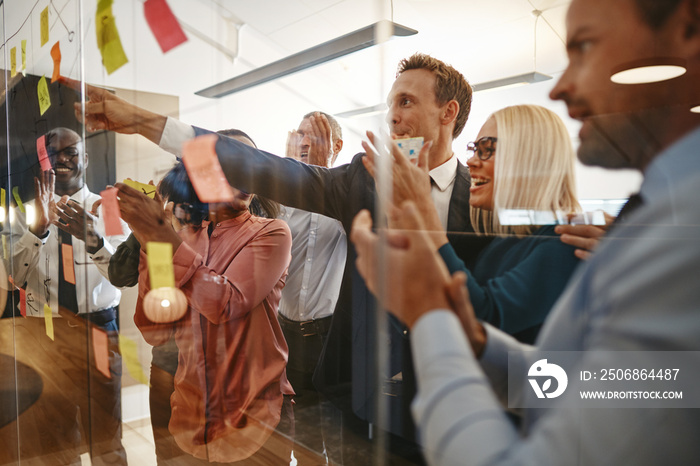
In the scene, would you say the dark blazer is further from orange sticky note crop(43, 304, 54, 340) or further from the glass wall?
orange sticky note crop(43, 304, 54, 340)

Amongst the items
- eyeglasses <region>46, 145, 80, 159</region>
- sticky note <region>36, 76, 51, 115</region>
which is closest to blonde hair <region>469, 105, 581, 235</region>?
eyeglasses <region>46, 145, 80, 159</region>

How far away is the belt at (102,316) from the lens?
1742mm

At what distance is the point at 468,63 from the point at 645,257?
39 centimetres

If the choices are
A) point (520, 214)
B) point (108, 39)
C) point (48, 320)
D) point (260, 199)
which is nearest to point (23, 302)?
point (48, 320)

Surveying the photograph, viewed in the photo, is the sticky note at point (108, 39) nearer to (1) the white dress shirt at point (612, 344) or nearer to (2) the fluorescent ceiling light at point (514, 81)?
(2) the fluorescent ceiling light at point (514, 81)

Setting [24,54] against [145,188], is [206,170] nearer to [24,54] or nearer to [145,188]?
[145,188]

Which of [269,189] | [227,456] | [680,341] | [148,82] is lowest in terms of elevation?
[227,456]

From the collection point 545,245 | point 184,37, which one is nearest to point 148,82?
point 184,37

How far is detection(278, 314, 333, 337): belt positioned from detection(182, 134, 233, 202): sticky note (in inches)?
13.6

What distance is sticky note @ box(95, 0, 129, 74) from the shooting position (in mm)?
1578

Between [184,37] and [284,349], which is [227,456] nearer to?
[284,349]

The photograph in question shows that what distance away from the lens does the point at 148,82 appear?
1.40 meters

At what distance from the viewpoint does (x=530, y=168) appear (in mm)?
667

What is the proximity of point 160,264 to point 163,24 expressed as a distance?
0.72 meters
